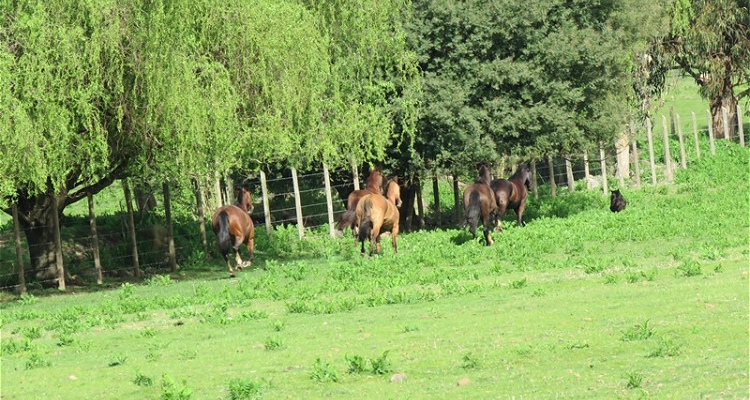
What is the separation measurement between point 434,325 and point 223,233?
1172 cm


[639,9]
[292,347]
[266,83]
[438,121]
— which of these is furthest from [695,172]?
[292,347]

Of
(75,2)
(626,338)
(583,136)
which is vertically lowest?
(626,338)

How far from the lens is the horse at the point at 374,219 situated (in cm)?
2853

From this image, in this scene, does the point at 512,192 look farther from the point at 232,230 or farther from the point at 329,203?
the point at 232,230

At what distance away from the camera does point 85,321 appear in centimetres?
2031

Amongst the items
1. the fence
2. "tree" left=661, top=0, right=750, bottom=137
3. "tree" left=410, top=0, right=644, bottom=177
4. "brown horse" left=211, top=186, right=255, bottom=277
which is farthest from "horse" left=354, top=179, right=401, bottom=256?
"tree" left=661, top=0, right=750, bottom=137

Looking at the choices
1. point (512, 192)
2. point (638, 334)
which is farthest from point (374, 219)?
point (638, 334)

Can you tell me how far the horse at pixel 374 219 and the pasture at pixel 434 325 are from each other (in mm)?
674

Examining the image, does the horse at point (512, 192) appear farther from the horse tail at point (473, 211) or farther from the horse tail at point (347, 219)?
the horse tail at point (347, 219)

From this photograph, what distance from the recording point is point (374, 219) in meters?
28.6

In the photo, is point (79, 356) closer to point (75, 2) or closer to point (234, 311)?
point (234, 311)

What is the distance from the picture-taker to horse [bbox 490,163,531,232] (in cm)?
3288

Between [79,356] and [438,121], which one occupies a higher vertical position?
[438,121]

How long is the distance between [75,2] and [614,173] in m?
29.4
